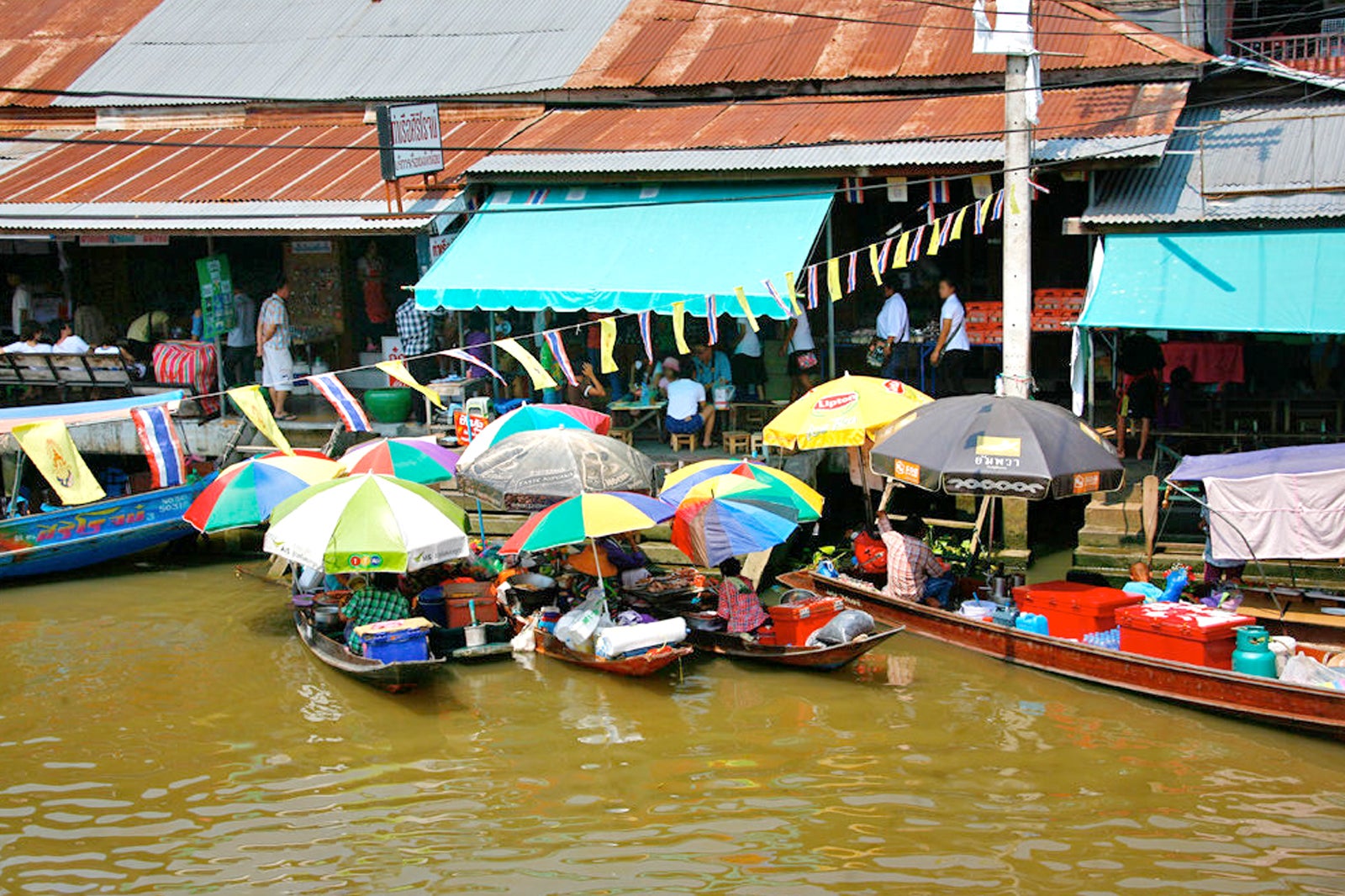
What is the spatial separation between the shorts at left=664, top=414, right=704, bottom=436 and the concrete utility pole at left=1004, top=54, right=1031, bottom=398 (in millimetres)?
4179

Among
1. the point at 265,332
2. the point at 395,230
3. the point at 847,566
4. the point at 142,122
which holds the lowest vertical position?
the point at 847,566

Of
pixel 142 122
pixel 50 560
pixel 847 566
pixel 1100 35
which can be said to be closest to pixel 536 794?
pixel 847 566

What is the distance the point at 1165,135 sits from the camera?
1582 centimetres

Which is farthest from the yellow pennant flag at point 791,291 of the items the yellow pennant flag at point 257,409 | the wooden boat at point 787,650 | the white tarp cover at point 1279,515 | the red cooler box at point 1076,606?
the yellow pennant flag at point 257,409

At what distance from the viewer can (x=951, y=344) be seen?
16.8m

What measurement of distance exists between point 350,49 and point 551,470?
481 inches

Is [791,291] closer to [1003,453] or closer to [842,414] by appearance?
[842,414]

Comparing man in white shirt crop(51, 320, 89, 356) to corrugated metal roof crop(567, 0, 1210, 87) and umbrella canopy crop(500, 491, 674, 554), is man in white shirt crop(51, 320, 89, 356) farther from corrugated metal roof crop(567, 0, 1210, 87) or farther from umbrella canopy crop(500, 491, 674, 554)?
umbrella canopy crop(500, 491, 674, 554)

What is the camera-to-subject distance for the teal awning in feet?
46.4

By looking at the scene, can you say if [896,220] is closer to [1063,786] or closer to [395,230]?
[395,230]

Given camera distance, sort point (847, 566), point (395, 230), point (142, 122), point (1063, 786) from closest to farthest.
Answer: point (1063, 786) < point (847, 566) < point (395, 230) < point (142, 122)

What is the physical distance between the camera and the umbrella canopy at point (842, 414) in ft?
47.3

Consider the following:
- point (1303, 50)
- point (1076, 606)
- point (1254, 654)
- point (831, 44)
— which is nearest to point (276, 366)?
point (831, 44)

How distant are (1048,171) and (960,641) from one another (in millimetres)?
6372
